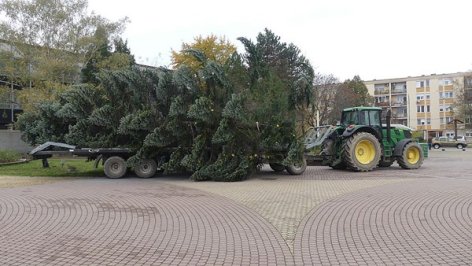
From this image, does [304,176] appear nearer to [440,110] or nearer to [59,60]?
[59,60]

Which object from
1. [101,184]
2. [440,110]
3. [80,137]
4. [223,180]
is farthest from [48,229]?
[440,110]

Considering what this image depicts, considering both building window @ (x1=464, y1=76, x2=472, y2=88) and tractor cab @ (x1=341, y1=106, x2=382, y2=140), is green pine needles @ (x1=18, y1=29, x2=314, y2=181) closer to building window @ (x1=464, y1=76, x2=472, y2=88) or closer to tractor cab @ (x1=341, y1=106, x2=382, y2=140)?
tractor cab @ (x1=341, y1=106, x2=382, y2=140)

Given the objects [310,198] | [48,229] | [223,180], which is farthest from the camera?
[223,180]

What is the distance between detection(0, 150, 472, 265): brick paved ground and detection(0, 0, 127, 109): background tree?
Answer: 2173 centimetres

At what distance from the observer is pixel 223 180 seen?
16141mm

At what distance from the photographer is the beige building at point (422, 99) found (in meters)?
95.2

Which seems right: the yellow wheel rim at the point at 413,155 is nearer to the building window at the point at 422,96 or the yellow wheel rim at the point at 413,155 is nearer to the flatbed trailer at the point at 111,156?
the flatbed trailer at the point at 111,156

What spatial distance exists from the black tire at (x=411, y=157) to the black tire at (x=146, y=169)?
10879 mm

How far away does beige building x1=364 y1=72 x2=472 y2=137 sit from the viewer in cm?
9525

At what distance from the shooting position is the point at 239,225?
26.8 feet

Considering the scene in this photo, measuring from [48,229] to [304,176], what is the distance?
37.3 ft

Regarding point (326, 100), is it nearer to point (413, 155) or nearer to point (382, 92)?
point (413, 155)

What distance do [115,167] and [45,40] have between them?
68.8 ft

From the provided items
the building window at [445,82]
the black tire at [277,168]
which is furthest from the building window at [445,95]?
the black tire at [277,168]
